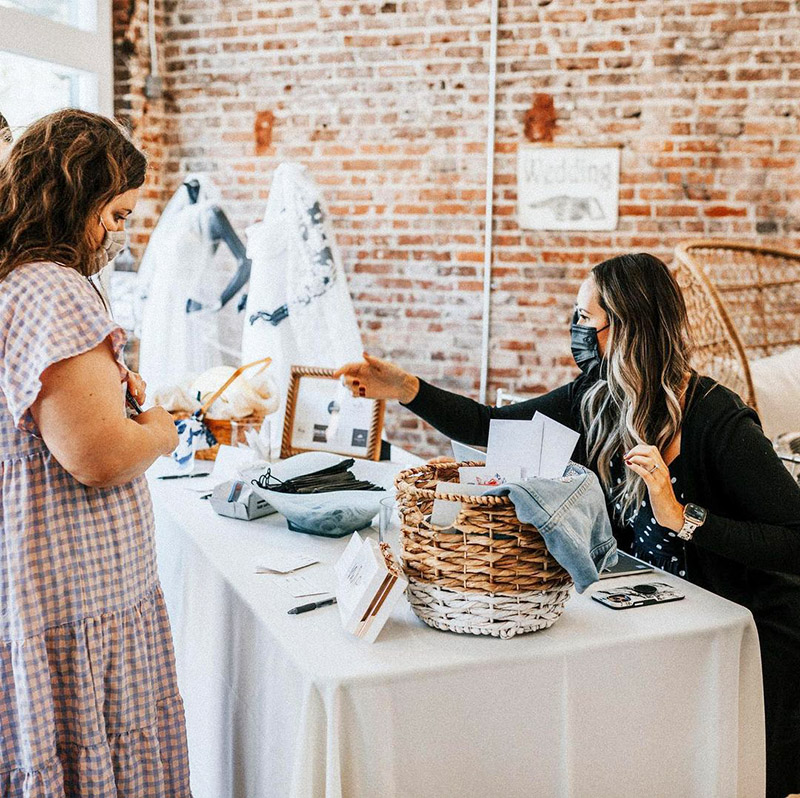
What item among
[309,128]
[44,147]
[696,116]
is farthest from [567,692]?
[309,128]

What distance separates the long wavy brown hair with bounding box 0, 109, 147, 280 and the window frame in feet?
8.52

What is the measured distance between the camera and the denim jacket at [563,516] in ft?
4.27

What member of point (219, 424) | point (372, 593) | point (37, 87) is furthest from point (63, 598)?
point (37, 87)

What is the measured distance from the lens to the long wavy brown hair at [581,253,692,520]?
1.80 metres

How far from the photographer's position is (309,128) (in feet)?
13.9

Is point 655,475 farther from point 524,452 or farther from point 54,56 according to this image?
point 54,56

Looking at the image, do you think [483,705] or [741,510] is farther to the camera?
[741,510]

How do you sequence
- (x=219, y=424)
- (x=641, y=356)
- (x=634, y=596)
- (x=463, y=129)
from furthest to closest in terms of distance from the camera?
(x=463, y=129) → (x=219, y=424) → (x=641, y=356) → (x=634, y=596)

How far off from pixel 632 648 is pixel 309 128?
10.9 feet

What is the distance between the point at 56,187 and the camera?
131 centimetres

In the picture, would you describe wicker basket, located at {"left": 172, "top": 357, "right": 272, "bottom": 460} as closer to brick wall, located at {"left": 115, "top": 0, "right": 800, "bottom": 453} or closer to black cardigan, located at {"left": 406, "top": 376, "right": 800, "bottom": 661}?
black cardigan, located at {"left": 406, "top": 376, "right": 800, "bottom": 661}

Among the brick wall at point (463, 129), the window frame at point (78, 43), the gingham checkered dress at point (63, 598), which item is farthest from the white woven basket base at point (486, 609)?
the window frame at point (78, 43)

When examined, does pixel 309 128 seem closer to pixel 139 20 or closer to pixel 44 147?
pixel 139 20

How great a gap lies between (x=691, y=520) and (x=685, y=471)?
0.18 meters
